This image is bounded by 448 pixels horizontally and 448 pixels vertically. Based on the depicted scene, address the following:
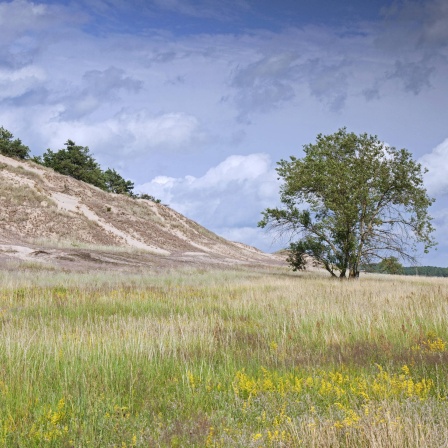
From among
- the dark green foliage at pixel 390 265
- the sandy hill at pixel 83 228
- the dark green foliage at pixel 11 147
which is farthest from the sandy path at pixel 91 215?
the dark green foliage at pixel 390 265

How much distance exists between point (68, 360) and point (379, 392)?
13.3 feet

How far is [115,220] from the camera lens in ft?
190

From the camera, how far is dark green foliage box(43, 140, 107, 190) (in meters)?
75.8

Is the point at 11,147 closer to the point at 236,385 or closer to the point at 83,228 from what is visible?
the point at 83,228

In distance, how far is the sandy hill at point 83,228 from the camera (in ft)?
109

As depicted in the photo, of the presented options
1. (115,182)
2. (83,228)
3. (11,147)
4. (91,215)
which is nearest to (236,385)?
(83,228)

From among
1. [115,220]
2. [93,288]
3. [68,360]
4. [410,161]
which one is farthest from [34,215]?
[68,360]

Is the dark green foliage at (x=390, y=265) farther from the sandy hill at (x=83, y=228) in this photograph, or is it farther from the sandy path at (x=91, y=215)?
the sandy path at (x=91, y=215)

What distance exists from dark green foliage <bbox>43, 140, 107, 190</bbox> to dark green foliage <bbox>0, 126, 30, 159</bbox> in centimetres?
875

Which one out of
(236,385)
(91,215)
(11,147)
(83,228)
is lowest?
(236,385)

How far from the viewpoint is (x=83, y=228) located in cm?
4962

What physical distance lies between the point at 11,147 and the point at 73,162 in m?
13.5

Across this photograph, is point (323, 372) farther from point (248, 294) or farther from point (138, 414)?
point (248, 294)

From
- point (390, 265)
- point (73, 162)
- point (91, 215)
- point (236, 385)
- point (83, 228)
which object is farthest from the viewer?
point (73, 162)
